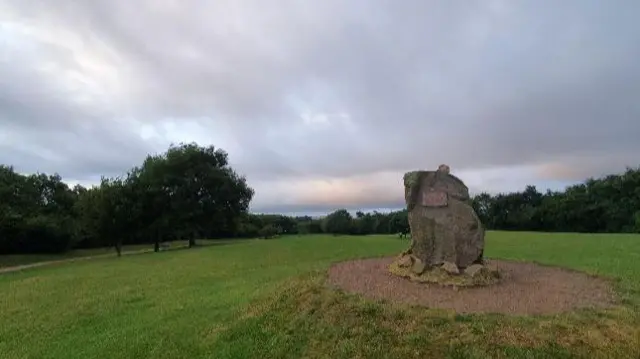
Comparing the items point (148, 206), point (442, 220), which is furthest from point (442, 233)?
point (148, 206)

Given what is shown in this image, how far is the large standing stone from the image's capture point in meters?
13.2

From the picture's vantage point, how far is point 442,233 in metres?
13.3

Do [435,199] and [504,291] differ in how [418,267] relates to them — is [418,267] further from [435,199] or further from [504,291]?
[504,291]

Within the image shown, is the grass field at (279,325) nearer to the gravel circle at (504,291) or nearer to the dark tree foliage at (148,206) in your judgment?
the gravel circle at (504,291)

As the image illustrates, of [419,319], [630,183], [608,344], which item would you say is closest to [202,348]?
[419,319]

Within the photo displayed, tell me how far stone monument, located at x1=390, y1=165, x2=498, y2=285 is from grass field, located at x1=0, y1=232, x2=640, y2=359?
2711 mm

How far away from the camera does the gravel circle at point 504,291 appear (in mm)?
10156

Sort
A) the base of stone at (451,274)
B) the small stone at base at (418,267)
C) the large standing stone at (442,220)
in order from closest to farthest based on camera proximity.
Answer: the base of stone at (451,274), the small stone at base at (418,267), the large standing stone at (442,220)

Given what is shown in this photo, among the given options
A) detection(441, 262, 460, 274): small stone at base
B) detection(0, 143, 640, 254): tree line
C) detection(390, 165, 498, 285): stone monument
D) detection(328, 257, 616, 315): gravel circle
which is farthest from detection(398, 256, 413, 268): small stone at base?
detection(0, 143, 640, 254): tree line

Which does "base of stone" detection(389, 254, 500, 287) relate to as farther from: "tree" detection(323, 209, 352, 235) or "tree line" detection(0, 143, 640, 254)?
"tree" detection(323, 209, 352, 235)

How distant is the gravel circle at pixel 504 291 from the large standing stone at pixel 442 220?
104cm

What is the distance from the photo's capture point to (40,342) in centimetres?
1128

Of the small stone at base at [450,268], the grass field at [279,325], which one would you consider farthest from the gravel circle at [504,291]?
the small stone at base at [450,268]

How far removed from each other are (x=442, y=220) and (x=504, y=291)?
2546 mm
